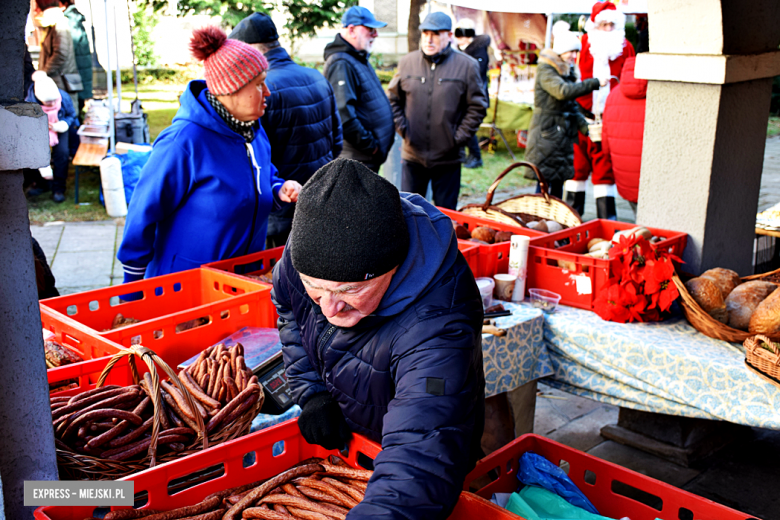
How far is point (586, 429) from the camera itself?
13.2ft

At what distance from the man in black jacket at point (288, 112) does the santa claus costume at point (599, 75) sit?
3.15m

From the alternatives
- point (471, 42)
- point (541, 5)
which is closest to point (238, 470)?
point (541, 5)

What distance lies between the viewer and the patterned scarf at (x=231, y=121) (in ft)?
10.6

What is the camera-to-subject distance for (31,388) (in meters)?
1.64

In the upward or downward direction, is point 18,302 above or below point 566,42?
below

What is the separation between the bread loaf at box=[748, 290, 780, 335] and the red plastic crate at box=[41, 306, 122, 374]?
2604 mm

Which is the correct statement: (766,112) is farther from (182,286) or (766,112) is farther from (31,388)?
(31,388)

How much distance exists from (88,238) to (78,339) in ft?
17.6

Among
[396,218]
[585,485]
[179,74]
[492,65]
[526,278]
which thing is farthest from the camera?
[179,74]

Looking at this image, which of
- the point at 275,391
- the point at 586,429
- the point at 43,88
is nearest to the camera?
the point at 275,391

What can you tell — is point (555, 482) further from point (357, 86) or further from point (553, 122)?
point (553, 122)

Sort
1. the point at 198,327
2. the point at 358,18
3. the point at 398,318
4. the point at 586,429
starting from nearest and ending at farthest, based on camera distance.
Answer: the point at 398,318
the point at 198,327
the point at 586,429
the point at 358,18

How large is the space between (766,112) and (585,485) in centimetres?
302

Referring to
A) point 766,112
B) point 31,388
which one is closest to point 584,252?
point 766,112
